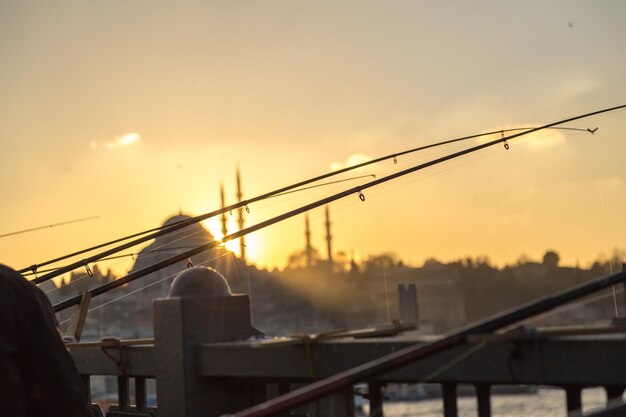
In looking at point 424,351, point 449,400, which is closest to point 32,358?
point 424,351

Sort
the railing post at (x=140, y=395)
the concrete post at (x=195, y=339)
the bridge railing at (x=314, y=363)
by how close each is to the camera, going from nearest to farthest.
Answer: the bridge railing at (x=314, y=363), the concrete post at (x=195, y=339), the railing post at (x=140, y=395)

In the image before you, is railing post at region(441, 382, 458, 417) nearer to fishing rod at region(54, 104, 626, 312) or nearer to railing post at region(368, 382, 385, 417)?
railing post at region(368, 382, 385, 417)

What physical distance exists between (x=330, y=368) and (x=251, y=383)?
3.78ft

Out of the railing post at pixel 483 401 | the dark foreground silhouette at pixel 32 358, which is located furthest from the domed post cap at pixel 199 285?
the railing post at pixel 483 401

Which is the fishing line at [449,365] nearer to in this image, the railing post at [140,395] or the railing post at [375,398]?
the railing post at [375,398]

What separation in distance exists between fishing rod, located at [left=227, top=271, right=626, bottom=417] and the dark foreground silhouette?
1.16 meters

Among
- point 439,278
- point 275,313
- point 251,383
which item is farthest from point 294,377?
point 275,313

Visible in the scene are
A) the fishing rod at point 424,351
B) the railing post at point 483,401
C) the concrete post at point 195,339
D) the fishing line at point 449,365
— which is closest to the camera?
the fishing rod at point 424,351

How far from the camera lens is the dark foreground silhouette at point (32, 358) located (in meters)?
4.97

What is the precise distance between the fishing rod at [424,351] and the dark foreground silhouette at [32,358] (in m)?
1.16

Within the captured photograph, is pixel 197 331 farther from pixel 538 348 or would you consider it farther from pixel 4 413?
pixel 538 348

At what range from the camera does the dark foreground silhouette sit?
16.3ft

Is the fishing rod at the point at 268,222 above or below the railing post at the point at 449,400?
above

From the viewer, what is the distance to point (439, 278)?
8056cm
